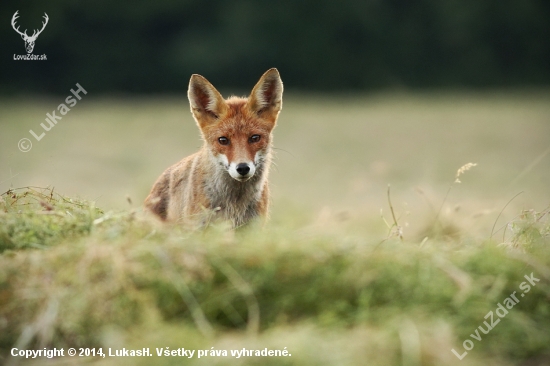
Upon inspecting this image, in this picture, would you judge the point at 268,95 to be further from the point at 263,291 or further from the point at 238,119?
the point at 263,291

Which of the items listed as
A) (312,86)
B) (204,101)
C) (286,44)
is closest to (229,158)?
(204,101)

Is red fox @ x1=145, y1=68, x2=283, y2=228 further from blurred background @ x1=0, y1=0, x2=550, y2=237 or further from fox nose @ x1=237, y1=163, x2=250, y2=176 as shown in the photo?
blurred background @ x1=0, y1=0, x2=550, y2=237

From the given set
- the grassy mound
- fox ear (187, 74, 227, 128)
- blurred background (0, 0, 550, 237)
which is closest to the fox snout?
fox ear (187, 74, 227, 128)

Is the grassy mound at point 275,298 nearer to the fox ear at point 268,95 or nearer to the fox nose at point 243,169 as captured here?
the fox nose at point 243,169

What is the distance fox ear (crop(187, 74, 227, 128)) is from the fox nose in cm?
76

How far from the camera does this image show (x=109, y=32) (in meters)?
31.3

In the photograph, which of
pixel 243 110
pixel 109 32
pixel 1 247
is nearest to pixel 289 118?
pixel 109 32

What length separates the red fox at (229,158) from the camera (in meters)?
6.16

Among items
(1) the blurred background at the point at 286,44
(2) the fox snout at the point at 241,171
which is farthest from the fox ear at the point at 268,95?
(1) the blurred background at the point at 286,44

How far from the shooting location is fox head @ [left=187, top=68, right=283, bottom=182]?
628 cm

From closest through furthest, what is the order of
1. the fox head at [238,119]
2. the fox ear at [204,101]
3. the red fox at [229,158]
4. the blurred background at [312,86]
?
the red fox at [229,158]
the fox head at [238,119]
the fox ear at [204,101]
the blurred background at [312,86]

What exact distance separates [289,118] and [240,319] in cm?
2040

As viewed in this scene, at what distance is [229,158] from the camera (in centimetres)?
621

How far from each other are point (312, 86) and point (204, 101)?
26107mm
